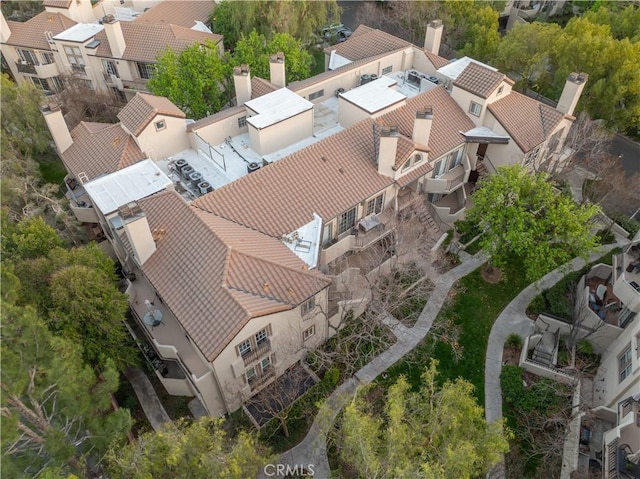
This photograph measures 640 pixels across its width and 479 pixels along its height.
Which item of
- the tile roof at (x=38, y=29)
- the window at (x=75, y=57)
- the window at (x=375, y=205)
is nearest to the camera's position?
the window at (x=375, y=205)

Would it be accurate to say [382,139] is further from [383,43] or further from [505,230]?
[383,43]

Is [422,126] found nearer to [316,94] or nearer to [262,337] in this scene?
[316,94]

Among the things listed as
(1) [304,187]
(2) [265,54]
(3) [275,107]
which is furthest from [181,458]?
(2) [265,54]

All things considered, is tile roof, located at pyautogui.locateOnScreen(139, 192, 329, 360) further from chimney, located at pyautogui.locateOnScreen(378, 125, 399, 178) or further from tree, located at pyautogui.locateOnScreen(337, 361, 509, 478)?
chimney, located at pyautogui.locateOnScreen(378, 125, 399, 178)

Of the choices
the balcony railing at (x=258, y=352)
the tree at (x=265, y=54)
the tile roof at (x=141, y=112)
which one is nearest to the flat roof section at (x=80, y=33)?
the tree at (x=265, y=54)

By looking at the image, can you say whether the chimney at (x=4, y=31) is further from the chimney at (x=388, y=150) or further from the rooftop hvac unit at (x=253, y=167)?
the chimney at (x=388, y=150)

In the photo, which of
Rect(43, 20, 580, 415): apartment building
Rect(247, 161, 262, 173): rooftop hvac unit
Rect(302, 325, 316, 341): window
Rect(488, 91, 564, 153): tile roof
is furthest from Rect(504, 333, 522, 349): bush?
Rect(247, 161, 262, 173): rooftop hvac unit
